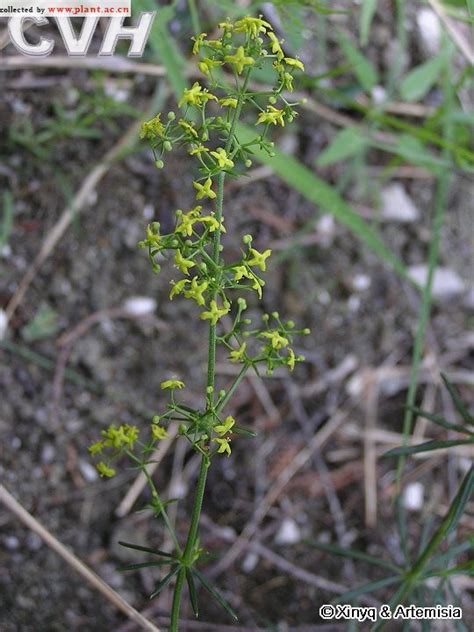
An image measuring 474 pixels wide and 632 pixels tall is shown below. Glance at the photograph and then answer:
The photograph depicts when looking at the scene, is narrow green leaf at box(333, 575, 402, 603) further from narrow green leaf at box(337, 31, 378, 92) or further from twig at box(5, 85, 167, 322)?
narrow green leaf at box(337, 31, 378, 92)

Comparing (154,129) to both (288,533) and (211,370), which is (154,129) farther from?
(288,533)

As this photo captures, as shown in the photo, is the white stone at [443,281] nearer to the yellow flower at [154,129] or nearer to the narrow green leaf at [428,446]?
the narrow green leaf at [428,446]

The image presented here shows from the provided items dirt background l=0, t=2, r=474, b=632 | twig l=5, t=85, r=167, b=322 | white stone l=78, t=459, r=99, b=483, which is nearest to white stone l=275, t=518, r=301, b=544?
dirt background l=0, t=2, r=474, b=632

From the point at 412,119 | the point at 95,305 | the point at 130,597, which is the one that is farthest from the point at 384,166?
the point at 130,597

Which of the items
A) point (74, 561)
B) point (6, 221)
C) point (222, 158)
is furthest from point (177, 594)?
point (6, 221)

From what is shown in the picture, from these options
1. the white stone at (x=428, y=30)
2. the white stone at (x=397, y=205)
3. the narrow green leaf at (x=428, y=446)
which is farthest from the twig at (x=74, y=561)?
the white stone at (x=428, y=30)

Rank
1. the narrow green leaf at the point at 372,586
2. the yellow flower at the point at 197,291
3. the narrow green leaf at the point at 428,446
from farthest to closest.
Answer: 1. the narrow green leaf at the point at 372,586
2. the narrow green leaf at the point at 428,446
3. the yellow flower at the point at 197,291
